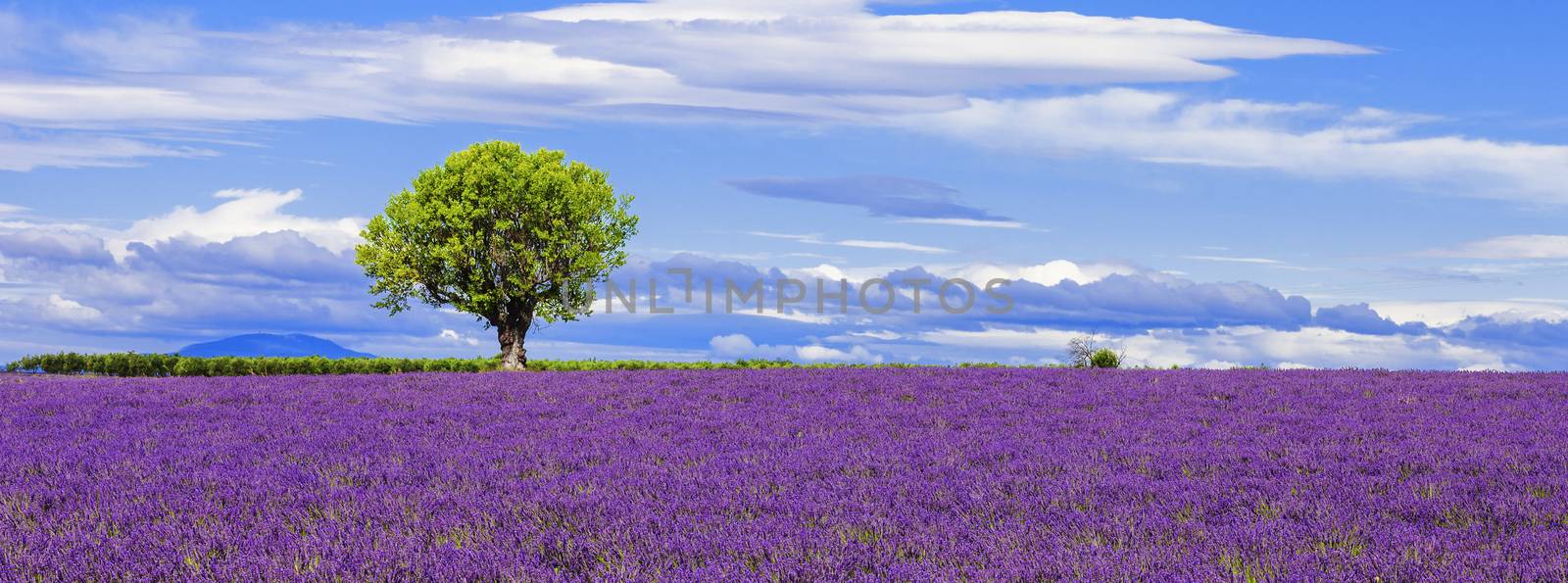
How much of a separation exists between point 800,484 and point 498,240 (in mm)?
20754

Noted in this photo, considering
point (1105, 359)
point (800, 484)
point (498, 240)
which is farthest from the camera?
point (498, 240)

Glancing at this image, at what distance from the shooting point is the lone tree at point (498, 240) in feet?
86.5

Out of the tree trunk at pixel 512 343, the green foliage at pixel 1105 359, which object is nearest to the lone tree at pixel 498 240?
the tree trunk at pixel 512 343

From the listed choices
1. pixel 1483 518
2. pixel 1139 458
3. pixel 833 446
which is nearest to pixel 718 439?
pixel 833 446

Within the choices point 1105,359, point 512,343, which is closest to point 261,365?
point 512,343

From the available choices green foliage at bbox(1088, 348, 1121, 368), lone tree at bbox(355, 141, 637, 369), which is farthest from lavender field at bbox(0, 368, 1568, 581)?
lone tree at bbox(355, 141, 637, 369)

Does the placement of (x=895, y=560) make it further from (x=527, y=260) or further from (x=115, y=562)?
(x=527, y=260)

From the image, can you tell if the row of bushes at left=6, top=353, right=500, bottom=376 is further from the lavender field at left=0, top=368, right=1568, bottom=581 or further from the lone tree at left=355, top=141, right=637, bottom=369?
the lavender field at left=0, top=368, right=1568, bottom=581

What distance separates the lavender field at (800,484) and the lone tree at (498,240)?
41.5ft

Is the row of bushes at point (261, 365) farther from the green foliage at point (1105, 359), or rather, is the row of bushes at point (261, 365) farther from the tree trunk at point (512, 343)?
the green foliage at point (1105, 359)

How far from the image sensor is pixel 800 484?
7309 millimetres

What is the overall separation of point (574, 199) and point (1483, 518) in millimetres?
22522

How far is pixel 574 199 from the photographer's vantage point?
2670 cm

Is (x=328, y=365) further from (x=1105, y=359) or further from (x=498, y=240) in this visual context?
(x=1105, y=359)
